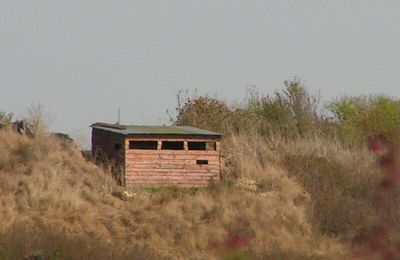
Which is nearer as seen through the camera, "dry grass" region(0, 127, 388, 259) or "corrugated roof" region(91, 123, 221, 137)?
"dry grass" region(0, 127, 388, 259)

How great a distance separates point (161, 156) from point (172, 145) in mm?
1489

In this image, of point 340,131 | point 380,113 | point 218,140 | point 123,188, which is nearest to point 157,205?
point 123,188

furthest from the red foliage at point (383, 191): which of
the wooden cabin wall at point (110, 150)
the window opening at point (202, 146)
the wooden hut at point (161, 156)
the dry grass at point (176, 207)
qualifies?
the window opening at point (202, 146)

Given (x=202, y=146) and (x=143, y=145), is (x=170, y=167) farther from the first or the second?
Result: (x=202, y=146)

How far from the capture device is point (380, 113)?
1950 inches

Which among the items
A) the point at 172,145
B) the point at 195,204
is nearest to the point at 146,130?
the point at 172,145

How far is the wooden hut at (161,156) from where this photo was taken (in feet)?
111

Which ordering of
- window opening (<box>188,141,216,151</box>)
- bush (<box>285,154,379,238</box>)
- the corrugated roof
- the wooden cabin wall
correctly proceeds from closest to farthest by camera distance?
1. the wooden cabin wall
2. bush (<box>285,154,379,238</box>)
3. the corrugated roof
4. window opening (<box>188,141,216,151</box>)

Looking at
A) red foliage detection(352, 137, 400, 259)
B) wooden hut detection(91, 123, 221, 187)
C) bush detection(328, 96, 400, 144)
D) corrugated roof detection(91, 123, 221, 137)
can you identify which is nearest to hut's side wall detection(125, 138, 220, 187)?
wooden hut detection(91, 123, 221, 187)

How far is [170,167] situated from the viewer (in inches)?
1342

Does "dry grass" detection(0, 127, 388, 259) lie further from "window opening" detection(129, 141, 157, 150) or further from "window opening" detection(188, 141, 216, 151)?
"window opening" detection(129, 141, 157, 150)

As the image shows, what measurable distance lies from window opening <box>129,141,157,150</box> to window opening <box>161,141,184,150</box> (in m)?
0.35

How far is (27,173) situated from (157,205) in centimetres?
433

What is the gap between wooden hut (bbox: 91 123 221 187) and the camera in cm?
3369
